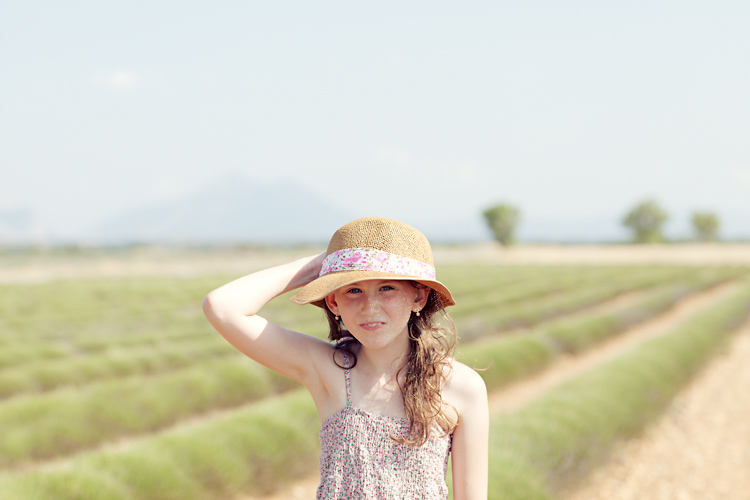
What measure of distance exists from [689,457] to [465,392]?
5412mm

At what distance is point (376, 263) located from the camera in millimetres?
1298

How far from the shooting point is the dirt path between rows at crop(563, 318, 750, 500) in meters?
4.98

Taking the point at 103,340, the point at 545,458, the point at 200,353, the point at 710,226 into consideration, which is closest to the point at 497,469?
the point at 545,458

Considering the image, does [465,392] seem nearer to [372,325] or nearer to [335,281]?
[372,325]

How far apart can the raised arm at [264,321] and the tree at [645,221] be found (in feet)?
263

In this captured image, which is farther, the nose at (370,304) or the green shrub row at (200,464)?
the green shrub row at (200,464)

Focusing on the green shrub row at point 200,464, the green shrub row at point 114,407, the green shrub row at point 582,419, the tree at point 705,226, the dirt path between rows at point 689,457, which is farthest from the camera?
the tree at point 705,226

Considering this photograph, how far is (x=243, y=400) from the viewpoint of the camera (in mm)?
6836

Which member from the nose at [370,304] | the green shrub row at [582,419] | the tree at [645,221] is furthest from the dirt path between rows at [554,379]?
the tree at [645,221]

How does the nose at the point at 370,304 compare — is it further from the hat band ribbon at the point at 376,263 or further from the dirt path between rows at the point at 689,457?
the dirt path between rows at the point at 689,457

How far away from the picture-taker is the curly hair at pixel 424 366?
4.48 ft

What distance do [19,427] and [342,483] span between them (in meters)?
4.96

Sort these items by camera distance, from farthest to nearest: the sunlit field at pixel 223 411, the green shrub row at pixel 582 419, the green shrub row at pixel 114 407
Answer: the green shrub row at pixel 114 407 → the green shrub row at pixel 582 419 → the sunlit field at pixel 223 411

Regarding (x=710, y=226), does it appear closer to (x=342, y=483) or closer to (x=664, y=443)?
(x=664, y=443)
